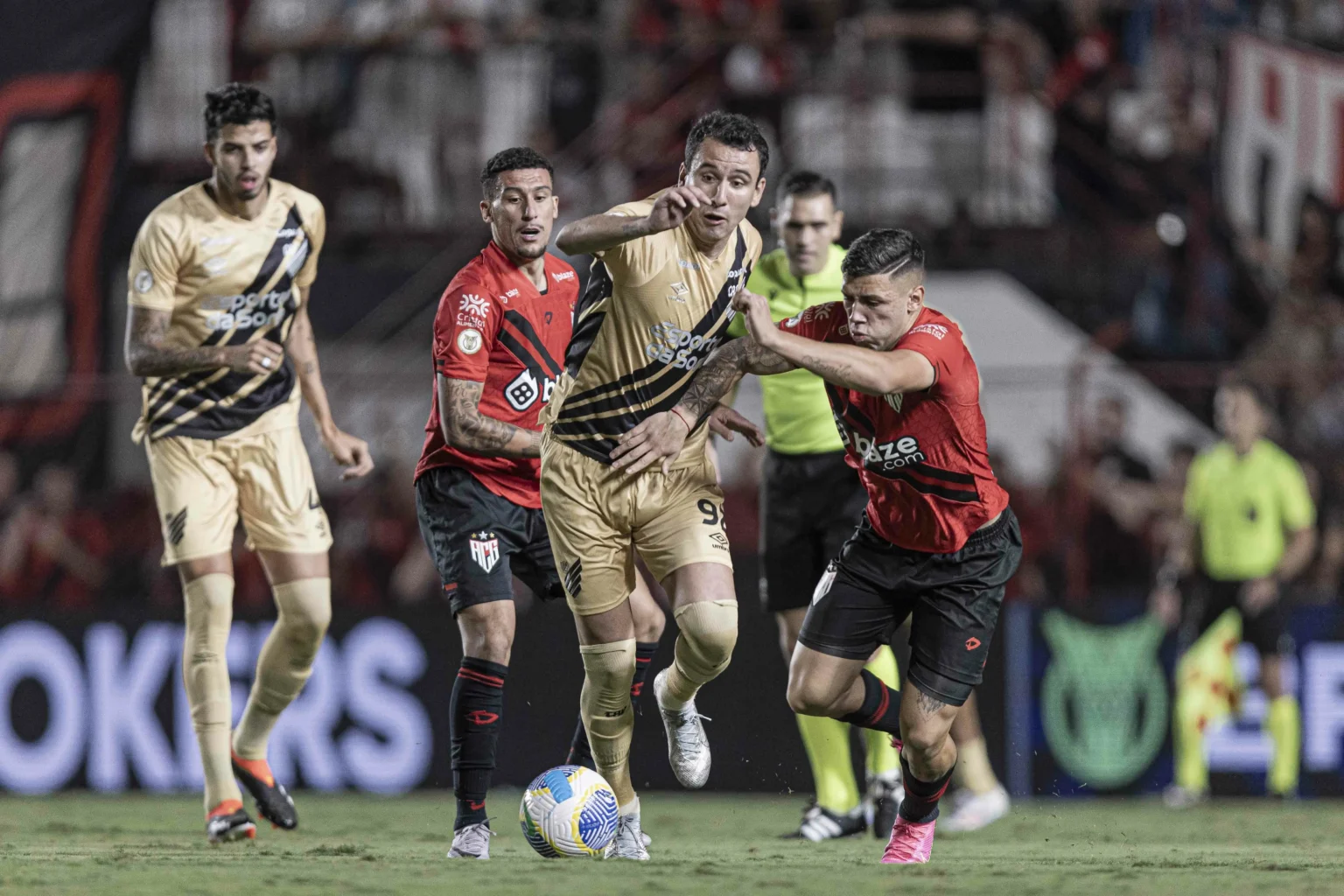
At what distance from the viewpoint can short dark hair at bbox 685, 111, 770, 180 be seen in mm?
6246

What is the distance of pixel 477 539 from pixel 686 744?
3.70 feet

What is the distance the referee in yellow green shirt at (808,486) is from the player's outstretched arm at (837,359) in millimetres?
2043

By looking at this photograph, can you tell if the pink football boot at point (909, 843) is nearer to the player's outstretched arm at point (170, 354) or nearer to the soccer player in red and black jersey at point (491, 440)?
the soccer player in red and black jersey at point (491, 440)

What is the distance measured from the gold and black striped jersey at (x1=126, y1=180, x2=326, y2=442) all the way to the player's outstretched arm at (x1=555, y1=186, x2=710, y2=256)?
7.14ft

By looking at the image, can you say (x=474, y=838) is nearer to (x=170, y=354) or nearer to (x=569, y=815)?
(x=569, y=815)

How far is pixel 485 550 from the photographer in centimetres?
696

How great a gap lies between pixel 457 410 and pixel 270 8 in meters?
10.5

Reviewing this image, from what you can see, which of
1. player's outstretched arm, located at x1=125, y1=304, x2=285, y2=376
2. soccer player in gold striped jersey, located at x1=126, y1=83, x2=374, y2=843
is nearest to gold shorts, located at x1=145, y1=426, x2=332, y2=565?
soccer player in gold striped jersey, located at x1=126, y1=83, x2=374, y2=843

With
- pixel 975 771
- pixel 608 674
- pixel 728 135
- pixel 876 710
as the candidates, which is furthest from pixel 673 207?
pixel 975 771

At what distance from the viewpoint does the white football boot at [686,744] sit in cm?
684

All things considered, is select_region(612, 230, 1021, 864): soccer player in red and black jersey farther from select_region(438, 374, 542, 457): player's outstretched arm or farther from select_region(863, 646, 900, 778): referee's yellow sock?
select_region(863, 646, 900, 778): referee's yellow sock

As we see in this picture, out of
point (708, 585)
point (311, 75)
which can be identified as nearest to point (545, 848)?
point (708, 585)

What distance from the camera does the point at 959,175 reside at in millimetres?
15125

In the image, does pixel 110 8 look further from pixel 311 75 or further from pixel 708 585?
pixel 708 585
